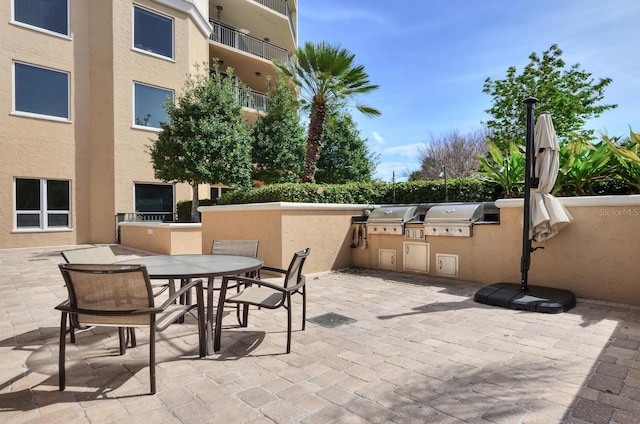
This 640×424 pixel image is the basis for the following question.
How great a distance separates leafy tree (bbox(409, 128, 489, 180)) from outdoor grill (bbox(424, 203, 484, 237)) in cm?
2173

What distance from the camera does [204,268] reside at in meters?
3.26

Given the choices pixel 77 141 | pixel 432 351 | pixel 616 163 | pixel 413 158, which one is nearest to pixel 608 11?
pixel 616 163

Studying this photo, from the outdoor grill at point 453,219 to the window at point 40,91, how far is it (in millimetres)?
13159

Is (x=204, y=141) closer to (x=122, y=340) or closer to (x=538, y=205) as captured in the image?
(x=122, y=340)

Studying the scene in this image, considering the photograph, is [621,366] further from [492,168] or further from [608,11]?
[608,11]

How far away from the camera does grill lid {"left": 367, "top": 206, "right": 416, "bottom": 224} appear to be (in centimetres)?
704

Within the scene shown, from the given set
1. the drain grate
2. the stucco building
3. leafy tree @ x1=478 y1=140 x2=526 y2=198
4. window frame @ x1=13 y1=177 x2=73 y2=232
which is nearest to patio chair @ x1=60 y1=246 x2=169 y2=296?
the drain grate

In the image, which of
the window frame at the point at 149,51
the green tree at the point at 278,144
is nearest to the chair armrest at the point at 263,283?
the green tree at the point at 278,144

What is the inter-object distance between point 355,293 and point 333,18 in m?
8.44

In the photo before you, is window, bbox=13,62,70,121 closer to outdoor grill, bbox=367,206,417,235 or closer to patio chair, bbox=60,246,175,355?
patio chair, bbox=60,246,175,355

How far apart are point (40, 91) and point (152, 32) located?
15.0 ft

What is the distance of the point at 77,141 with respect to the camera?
42.2ft

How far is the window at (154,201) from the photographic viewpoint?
44.8 feet

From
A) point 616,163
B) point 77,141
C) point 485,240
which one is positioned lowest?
point 485,240
